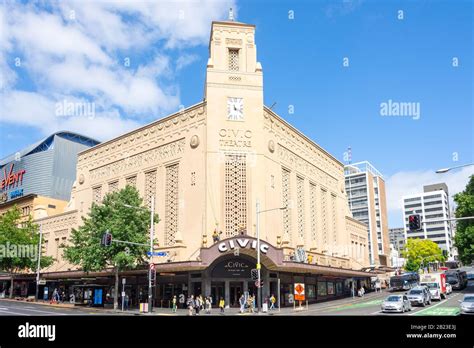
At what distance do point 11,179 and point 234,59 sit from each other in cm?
7996

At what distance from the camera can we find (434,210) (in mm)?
184625

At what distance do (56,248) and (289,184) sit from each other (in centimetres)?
4036

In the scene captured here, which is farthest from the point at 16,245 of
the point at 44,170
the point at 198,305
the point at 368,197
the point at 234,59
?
the point at 368,197

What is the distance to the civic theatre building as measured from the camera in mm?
45312

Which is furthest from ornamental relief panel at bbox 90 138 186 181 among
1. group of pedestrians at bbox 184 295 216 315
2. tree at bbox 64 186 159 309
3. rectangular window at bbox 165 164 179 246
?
group of pedestrians at bbox 184 295 216 315

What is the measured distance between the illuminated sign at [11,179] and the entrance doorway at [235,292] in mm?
79367

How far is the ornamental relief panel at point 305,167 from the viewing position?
181 ft

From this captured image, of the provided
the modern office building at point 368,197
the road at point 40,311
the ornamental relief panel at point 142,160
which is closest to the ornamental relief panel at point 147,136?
the ornamental relief panel at point 142,160

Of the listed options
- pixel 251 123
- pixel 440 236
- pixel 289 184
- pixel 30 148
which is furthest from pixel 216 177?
pixel 440 236

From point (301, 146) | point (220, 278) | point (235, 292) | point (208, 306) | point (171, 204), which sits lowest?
point (208, 306)

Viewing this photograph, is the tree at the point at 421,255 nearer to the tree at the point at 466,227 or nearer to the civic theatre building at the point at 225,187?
the tree at the point at 466,227

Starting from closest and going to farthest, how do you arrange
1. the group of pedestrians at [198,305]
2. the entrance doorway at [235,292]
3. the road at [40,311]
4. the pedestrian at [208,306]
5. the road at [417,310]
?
the road at [417,310]
the road at [40,311]
the group of pedestrians at [198,305]
the pedestrian at [208,306]
the entrance doorway at [235,292]

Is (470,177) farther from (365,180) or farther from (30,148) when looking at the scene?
(30,148)

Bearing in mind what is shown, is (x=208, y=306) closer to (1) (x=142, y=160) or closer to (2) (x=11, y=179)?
(1) (x=142, y=160)
